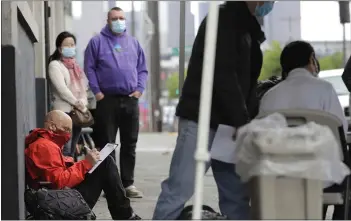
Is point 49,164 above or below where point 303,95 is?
below

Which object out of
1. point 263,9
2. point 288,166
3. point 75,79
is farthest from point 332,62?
point 288,166

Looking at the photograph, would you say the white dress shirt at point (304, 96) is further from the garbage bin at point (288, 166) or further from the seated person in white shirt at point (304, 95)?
the garbage bin at point (288, 166)

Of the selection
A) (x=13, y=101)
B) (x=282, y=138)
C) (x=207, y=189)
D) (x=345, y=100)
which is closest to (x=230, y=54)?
(x=282, y=138)

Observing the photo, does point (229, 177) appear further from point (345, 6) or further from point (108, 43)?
point (345, 6)

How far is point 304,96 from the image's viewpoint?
5.73 m

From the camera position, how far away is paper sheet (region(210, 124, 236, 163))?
17.7 ft

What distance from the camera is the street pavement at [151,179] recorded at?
26.4ft

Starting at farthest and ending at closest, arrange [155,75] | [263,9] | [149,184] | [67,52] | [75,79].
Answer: [155,75] < [149,184] < [75,79] < [67,52] < [263,9]

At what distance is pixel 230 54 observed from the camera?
532 centimetres

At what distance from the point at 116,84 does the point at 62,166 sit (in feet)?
7.58

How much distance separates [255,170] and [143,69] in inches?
163

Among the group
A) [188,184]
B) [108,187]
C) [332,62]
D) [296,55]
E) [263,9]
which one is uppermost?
[263,9]

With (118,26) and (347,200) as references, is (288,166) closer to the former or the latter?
(347,200)

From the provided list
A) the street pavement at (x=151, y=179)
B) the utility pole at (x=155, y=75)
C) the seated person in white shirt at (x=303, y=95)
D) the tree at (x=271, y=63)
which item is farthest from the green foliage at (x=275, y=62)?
the seated person in white shirt at (x=303, y=95)
